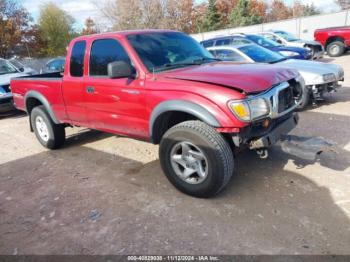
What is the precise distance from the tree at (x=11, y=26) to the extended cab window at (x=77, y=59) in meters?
34.8

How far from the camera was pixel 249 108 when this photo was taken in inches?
126

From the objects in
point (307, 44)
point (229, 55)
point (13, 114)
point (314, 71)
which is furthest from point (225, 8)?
point (314, 71)

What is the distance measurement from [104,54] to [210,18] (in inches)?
1795

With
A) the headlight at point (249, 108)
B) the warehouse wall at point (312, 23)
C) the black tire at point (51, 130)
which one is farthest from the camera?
the warehouse wall at point (312, 23)

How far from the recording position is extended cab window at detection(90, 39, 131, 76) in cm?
422

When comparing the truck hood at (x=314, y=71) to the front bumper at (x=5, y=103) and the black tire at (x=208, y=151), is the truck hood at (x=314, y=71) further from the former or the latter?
the front bumper at (x=5, y=103)

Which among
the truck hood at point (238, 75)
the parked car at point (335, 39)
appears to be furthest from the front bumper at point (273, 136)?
the parked car at point (335, 39)

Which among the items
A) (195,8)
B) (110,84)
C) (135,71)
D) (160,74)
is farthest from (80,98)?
(195,8)

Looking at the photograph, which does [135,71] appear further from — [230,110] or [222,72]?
[230,110]

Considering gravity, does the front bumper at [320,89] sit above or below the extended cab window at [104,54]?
below

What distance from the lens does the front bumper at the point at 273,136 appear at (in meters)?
3.43

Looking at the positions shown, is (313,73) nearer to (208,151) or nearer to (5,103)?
(208,151)

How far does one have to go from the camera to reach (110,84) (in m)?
4.22

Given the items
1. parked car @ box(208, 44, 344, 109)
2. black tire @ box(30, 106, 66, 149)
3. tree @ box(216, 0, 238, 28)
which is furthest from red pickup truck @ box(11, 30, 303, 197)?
tree @ box(216, 0, 238, 28)
